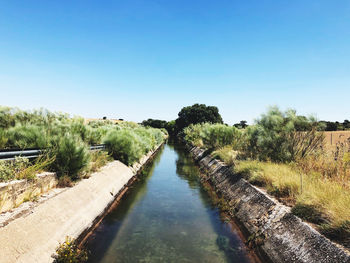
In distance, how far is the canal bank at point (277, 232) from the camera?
394 centimetres

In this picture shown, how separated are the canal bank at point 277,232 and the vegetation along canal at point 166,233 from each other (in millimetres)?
486

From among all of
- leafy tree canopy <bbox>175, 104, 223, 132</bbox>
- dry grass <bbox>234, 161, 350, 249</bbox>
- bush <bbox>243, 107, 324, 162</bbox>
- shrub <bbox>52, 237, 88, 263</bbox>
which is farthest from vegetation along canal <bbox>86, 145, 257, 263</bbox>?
leafy tree canopy <bbox>175, 104, 223, 132</bbox>

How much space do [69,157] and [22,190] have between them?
2407 millimetres

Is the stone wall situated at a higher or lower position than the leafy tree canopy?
lower

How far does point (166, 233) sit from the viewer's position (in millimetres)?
6539

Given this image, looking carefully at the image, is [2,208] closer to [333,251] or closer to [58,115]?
[333,251]

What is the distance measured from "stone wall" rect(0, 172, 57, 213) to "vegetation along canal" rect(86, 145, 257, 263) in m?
1.84

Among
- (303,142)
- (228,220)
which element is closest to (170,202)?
(228,220)

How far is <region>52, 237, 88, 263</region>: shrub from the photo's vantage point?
4379 mm

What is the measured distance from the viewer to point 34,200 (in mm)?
5348

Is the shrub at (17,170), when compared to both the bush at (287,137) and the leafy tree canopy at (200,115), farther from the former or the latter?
the leafy tree canopy at (200,115)

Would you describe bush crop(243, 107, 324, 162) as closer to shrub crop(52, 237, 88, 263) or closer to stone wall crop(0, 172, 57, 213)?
shrub crop(52, 237, 88, 263)

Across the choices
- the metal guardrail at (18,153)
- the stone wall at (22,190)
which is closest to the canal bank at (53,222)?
the stone wall at (22,190)

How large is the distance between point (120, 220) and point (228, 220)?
3.58m
